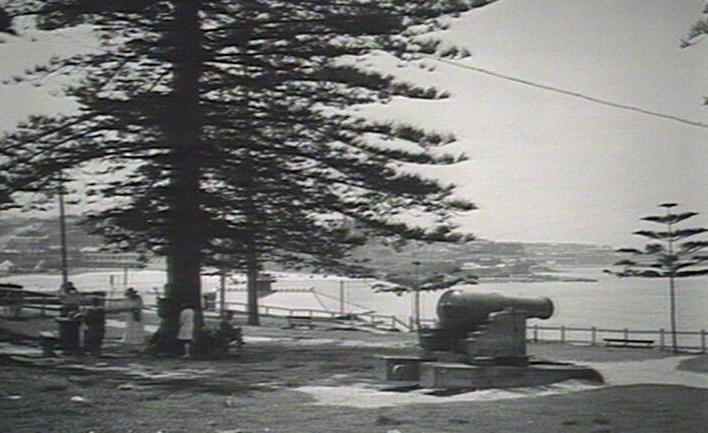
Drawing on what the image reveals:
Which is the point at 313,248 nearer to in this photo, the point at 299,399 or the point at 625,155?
the point at 299,399

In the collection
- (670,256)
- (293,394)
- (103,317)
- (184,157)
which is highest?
(184,157)

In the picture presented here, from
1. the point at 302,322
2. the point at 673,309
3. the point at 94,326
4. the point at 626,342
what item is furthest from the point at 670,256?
the point at 94,326

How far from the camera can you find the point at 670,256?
2670 mm

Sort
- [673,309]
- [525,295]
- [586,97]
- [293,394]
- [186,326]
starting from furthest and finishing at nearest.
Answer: [586,97], [673,309], [525,295], [293,394], [186,326]

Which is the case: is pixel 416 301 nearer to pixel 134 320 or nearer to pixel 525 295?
pixel 525 295

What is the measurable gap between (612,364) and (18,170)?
5.46 feet

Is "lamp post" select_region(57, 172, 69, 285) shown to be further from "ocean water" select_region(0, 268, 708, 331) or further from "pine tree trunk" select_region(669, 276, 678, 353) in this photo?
"pine tree trunk" select_region(669, 276, 678, 353)

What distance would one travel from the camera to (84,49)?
236 cm

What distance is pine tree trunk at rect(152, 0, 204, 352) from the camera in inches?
93.3

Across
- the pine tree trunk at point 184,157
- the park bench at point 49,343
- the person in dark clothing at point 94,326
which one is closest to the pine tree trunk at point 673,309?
the pine tree trunk at point 184,157

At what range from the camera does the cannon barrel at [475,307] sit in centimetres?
249

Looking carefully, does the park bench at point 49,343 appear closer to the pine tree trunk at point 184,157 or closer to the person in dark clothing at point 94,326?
the person in dark clothing at point 94,326

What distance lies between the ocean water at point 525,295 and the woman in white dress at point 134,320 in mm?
26

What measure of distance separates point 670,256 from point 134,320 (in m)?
1.53
